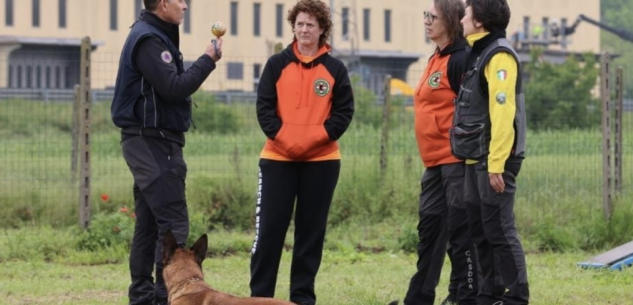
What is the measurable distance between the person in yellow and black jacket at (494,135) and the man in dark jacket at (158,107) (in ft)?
4.94

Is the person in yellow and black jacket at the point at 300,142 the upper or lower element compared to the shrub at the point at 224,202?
upper

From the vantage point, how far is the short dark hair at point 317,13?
693cm

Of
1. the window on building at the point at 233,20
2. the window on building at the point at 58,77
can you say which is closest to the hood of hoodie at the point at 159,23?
the window on building at the point at 58,77

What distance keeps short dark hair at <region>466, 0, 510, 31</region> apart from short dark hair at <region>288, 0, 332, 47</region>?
3.22ft

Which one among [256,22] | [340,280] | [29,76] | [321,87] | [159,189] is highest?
[256,22]

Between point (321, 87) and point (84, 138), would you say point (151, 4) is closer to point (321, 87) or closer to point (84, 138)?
point (321, 87)

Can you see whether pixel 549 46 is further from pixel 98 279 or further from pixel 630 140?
pixel 98 279

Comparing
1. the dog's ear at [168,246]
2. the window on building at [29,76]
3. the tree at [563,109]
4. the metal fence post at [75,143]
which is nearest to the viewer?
the dog's ear at [168,246]

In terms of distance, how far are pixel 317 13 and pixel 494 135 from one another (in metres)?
1.41

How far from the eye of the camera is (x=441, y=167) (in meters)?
6.94

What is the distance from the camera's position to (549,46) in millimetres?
55531

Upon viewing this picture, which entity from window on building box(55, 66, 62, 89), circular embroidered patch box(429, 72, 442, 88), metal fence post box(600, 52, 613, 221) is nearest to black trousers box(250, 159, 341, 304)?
circular embroidered patch box(429, 72, 442, 88)

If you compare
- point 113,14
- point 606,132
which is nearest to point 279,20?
point 113,14

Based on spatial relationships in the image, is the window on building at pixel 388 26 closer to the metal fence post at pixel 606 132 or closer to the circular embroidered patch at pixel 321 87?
the metal fence post at pixel 606 132
